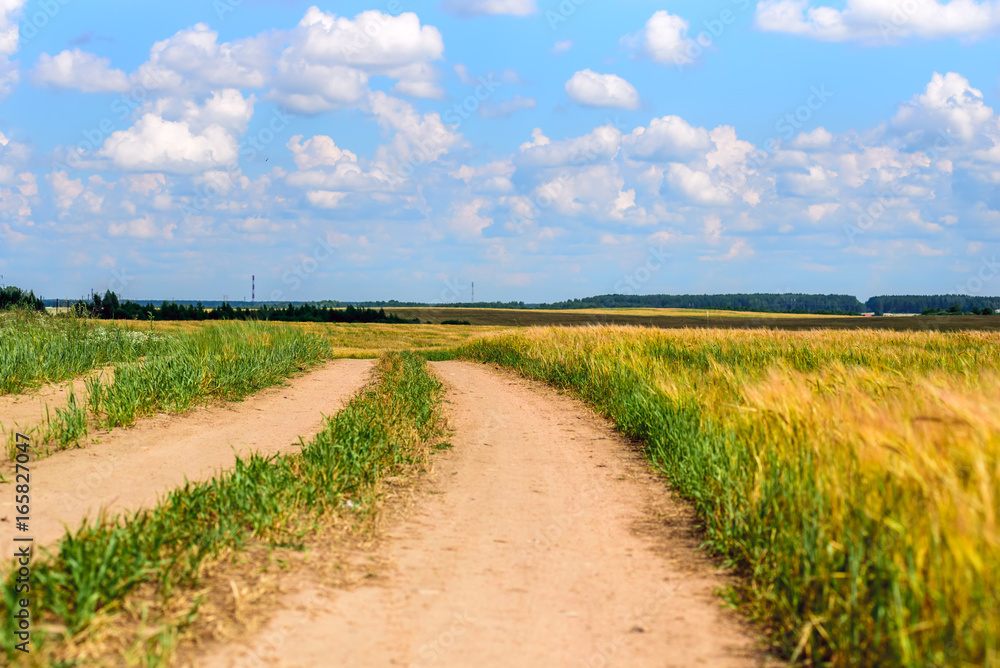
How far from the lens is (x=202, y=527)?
474cm

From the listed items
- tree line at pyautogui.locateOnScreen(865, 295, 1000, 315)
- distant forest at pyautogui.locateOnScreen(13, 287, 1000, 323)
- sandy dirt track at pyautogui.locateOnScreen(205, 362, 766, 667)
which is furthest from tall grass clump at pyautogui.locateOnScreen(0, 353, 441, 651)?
tree line at pyautogui.locateOnScreen(865, 295, 1000, 315)

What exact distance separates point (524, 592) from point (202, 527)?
2.13 meters

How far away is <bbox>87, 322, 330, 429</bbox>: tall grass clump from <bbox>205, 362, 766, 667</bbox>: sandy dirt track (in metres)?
4.90

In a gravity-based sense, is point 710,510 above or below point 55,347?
below

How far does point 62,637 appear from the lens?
3.29 metres

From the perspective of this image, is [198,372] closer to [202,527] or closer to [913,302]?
[202,527]

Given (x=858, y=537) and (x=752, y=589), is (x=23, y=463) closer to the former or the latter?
(x=752, y=589)

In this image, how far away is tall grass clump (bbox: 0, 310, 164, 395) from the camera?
37.6 ft

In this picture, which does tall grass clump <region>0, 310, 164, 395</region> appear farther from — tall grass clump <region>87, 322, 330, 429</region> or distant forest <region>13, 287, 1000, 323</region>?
distant forest <region>13, 287, 1000, 323</region>

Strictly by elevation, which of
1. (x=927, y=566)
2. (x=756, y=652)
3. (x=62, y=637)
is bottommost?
(x=756, y=652)

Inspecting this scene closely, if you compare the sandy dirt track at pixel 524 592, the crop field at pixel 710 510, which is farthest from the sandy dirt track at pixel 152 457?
the sandy dirt track at pixel 524 592

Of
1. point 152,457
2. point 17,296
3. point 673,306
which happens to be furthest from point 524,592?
point 673,306

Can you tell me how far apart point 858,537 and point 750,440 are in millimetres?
2333

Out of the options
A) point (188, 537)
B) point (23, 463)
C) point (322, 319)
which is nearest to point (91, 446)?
point (23, 463)
